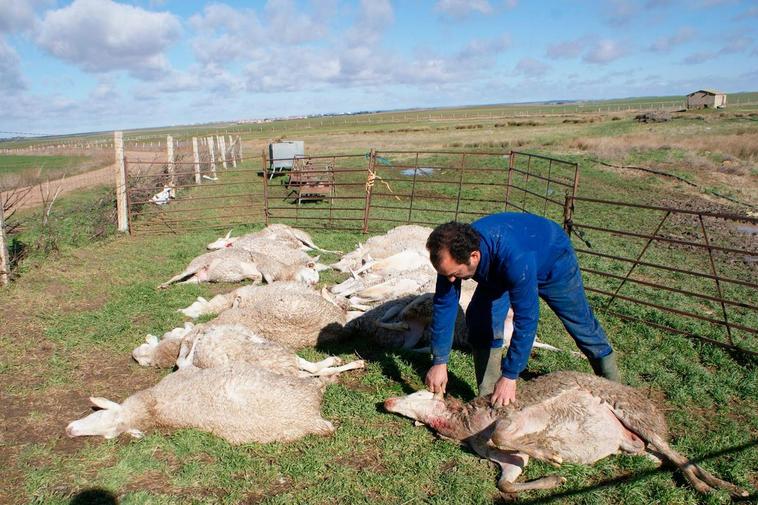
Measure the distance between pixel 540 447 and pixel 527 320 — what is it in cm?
95

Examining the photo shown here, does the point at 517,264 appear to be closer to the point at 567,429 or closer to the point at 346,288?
the point at 567,429

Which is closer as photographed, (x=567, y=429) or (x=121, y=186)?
(x=567, y=429)

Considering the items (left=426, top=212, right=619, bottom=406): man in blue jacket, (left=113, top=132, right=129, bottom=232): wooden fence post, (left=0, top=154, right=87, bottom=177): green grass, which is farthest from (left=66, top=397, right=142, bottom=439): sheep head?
(left=0, top=154, right=87, bottom=177): green grass

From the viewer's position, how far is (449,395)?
16.3 ft

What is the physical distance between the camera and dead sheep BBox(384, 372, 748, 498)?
381 cm

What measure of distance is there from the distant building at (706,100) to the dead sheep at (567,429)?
8111 cm

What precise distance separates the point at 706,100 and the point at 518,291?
3404 inches

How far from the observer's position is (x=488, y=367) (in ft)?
15.0

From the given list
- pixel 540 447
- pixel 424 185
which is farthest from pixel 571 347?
pixel 424 185

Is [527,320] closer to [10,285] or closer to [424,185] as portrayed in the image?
[10,285]

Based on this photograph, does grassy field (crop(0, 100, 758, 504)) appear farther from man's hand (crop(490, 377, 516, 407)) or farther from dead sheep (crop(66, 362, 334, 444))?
man's hand (crop(490, 377, 516, 407))

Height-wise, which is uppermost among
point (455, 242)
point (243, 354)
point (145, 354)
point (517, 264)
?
point (455, 242)

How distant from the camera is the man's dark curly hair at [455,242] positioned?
3480 mm

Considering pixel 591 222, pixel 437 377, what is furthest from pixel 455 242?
pixel 591 222
